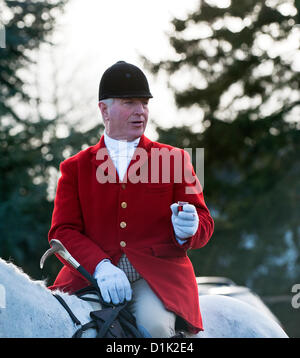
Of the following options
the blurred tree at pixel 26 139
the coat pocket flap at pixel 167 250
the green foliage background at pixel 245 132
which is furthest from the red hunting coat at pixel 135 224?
the green foliage background at pixel 245 132

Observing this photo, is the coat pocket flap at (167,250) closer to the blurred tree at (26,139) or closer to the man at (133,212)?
the man at (133,212)

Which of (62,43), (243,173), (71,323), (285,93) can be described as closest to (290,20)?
(285,93)

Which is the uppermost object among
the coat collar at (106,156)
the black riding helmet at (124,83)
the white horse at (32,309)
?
the black riding helmet at (124,83)

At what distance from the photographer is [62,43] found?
9.12 m

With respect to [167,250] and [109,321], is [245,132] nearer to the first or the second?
[167,250]

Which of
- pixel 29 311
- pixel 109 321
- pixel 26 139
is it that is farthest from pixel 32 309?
pixel 26 139

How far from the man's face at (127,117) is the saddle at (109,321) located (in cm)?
71

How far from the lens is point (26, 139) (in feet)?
27.2

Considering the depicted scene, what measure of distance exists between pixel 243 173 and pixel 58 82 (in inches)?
170

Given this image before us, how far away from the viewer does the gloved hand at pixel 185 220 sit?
2219mm

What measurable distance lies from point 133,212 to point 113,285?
359 mm
